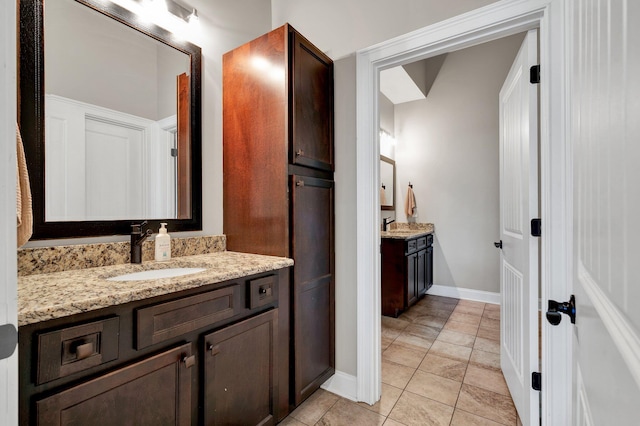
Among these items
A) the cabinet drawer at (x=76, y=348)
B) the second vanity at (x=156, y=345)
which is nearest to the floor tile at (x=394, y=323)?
the second vanity at (x=156, y=345)

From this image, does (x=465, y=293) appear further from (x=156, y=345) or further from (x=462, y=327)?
(x=156, y=345)

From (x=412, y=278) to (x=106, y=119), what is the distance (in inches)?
120

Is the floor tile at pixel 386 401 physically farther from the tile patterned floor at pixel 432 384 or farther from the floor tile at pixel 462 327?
the floor tile at pixel 462 327

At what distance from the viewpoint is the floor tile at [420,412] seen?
65.1 inches

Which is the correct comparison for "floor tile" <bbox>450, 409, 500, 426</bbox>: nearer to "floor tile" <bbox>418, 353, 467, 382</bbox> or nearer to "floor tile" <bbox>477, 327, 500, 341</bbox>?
"floor tile" <bbox>418, 353, 467, 382</bbox>

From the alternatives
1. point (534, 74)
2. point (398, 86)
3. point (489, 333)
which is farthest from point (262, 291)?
point (398, 86)

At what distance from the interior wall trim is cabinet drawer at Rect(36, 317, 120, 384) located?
1136 millimetres

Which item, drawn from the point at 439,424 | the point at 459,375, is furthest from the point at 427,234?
the point at 439,424

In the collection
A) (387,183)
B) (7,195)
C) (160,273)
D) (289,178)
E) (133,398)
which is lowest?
(133,398)

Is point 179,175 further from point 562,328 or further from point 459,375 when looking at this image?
point 459,375

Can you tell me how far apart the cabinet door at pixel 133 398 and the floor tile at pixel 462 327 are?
2601 millimetres

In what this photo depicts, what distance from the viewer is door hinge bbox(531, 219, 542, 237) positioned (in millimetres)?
1416

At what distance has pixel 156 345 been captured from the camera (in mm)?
1014

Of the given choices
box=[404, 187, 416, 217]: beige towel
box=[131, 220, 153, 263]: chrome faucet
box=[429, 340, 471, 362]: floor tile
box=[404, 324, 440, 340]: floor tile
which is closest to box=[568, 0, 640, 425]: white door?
box=[131, 220, 153, 263]: chrome faucet
